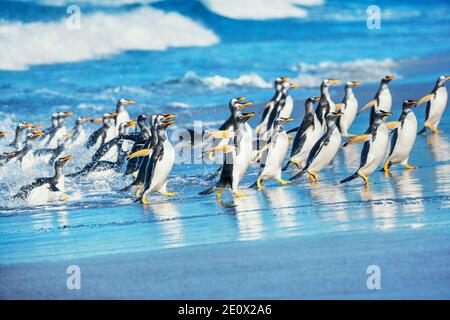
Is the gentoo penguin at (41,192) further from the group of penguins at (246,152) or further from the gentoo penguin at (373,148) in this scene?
the gentoo penguin at (373,148)

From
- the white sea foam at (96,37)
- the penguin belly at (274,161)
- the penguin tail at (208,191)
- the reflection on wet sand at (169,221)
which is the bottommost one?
the reflection on wet sand at (169,221)

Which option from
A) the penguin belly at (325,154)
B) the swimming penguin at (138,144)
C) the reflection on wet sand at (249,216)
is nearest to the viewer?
the reflection on wet sand at (249,216)

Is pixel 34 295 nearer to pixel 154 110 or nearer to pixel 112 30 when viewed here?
pixel 154 110

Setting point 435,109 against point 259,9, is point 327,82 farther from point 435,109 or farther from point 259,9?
point 259,9

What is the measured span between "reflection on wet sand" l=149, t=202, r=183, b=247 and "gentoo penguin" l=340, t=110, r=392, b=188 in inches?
69.0

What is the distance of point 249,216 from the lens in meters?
8.29

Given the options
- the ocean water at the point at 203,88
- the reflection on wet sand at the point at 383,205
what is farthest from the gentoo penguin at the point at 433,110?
the reflection on wet sand at the point at 383,205

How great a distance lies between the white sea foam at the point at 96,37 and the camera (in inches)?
1266

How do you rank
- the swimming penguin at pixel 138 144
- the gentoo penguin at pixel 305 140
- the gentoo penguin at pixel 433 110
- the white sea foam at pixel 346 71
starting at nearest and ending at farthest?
1. the gentoo penguin at pixel 305 140
2. the swimming penguin at pixel 138 144
3. the gentoo penguin at pixel 433 110
4. the white sea foam at pixel 346 71

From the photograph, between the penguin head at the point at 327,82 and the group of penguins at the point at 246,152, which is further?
the penguin head at the point at 327,82

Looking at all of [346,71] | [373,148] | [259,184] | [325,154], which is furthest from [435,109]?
[346,71]

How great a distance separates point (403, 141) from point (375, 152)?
802 millimetres

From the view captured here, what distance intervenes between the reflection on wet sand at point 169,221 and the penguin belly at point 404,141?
241 cm
